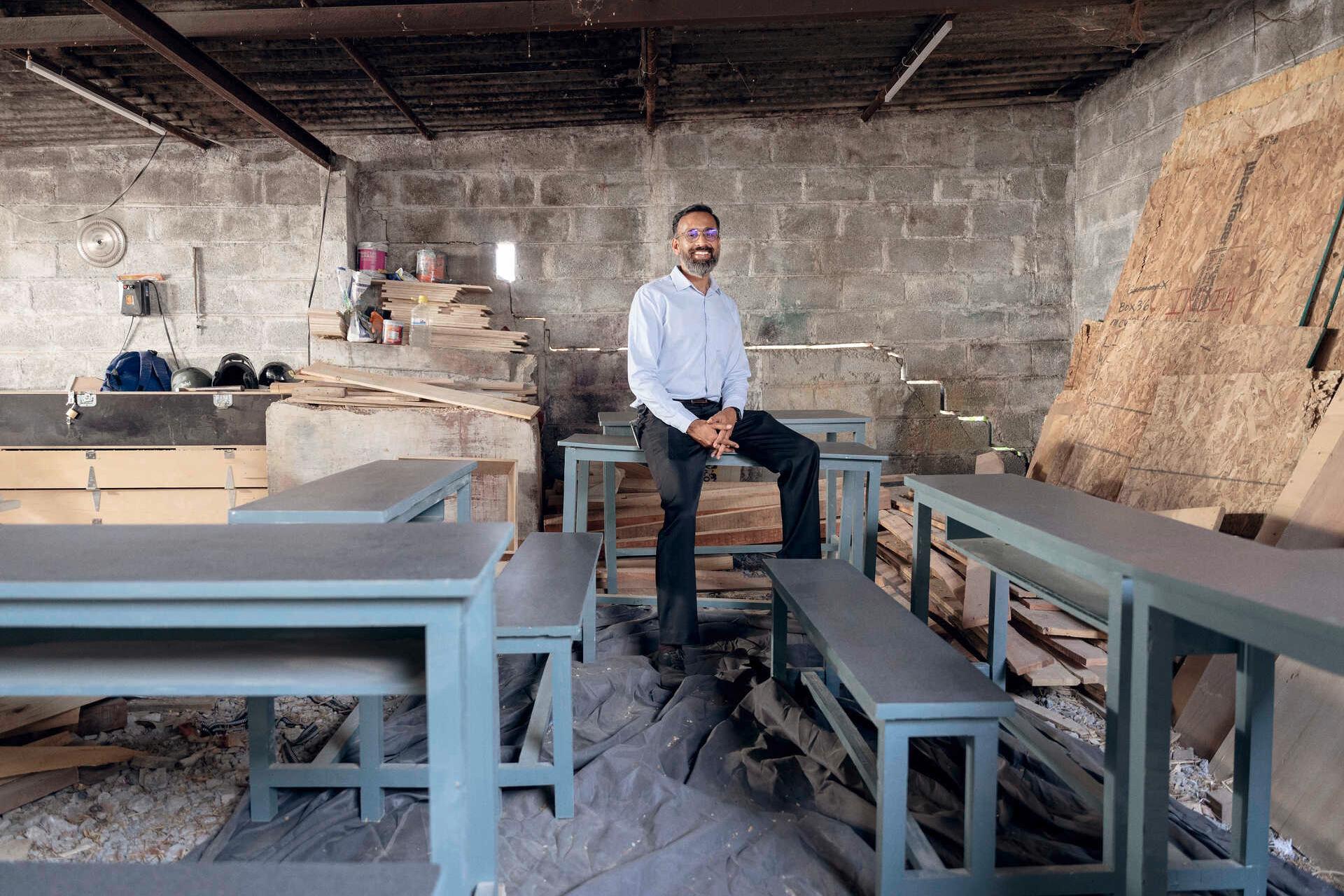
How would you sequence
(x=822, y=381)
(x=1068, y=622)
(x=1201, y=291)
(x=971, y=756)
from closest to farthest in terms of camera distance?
1. (x=971, y=756)
2. (x=1068, y=622)
3. (x=1201, y=291)
4. (x=822, y=381)

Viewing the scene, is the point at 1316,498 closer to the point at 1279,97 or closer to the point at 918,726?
the point at 918,726

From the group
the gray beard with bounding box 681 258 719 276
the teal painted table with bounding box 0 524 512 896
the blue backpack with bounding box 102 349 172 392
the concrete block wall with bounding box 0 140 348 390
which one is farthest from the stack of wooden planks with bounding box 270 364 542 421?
the teal painted table with bounding box 0 524 512 896

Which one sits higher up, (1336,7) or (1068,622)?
(1336,7)

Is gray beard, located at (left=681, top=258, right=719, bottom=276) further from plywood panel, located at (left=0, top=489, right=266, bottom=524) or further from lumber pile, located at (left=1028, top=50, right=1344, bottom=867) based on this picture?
plywood panel, located at (left=0, top=489, right=266, bottom=524)

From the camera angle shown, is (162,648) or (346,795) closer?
(162,648)

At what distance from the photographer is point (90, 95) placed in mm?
4984

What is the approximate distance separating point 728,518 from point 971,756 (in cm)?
288

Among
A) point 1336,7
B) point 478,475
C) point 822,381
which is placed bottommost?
point 478,475

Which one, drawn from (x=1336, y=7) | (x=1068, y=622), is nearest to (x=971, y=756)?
(x=1068, y=622)

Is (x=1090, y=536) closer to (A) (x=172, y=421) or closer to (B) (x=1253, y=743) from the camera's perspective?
(B) (x=1253, y=743)

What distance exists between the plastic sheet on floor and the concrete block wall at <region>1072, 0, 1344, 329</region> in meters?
3.85

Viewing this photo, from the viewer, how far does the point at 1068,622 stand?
9.81ft

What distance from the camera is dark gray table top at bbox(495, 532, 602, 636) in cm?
197

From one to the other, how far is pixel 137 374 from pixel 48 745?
13.2 ft
